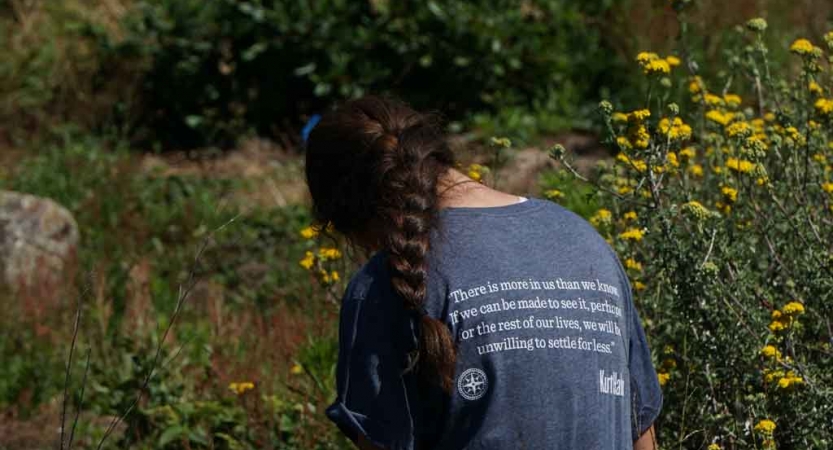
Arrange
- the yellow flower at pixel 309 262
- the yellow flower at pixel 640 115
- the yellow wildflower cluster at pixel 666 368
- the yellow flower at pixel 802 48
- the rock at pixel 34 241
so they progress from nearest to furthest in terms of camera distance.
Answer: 1. the yellow flower at pixel 640 115
2. the yellow wildflower cluster at pixel 666 368
3. the yellow flower at pixel 802 48
4. the yellow flower at pixel 309 262
5. the rock at pixel 34 241

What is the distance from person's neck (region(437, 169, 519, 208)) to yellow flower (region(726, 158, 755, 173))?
4.08 ft

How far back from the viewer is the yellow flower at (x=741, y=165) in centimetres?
388

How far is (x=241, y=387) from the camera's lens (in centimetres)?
472

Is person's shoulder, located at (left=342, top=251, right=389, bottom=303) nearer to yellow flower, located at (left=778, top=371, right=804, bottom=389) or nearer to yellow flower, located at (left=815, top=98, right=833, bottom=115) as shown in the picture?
yellow flower, located at (left=778, top=371, right=804, bottom=389)

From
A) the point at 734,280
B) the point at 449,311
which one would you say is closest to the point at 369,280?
the point at 449,311

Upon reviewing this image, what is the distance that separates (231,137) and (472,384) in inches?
274

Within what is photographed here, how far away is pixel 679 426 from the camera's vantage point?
4.07 meters

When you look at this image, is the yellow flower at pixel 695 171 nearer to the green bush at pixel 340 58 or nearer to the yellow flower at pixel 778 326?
the yellow flower at pixel 778 326

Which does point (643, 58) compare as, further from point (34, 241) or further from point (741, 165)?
point (34, 241)

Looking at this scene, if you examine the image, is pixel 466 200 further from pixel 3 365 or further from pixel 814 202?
pixel 3 365

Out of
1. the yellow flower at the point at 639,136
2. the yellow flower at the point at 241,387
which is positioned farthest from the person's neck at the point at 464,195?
the yellow flower at the point at 241,387

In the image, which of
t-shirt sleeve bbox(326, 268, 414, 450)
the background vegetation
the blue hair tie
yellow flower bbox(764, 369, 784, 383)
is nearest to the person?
t-shirt sleeve bbox(326, 268, 414, 450)

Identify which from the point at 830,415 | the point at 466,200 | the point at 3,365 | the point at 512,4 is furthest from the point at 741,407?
the point at 512,4

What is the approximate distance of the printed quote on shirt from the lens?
2.68 meters
